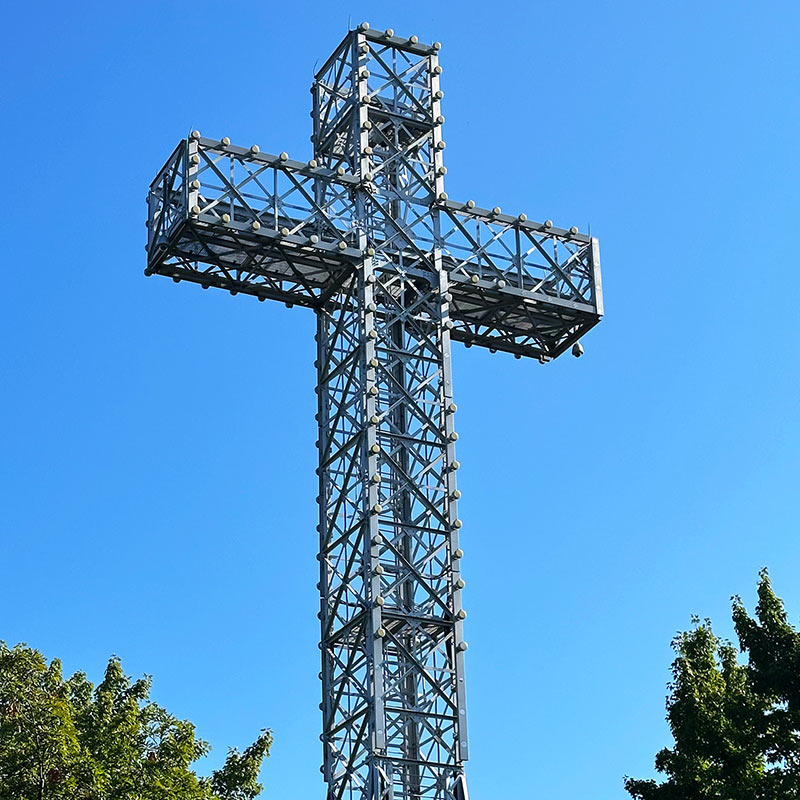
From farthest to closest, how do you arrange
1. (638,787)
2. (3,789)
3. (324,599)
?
1. (638,787)
2. (324,599)
3. (3,789)

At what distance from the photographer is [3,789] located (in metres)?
23.2

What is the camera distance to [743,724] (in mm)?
26828

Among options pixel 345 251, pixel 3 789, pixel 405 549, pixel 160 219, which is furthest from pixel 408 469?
pixel 3 789

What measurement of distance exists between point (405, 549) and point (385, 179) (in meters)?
5.89

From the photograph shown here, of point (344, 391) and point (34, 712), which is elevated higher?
point (344, 391)

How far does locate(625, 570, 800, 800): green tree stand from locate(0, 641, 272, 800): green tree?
634cm

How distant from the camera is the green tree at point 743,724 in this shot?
86.3 feet

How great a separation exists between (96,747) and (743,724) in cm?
952

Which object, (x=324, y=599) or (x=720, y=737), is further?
(x=720, y=737)

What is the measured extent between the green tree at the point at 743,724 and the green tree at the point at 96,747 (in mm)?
6337

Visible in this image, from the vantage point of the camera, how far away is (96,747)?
26.6m

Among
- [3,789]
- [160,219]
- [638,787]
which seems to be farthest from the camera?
[638,787]

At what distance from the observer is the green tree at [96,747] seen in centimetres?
2347

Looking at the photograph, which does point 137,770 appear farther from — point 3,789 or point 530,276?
point 530,276
